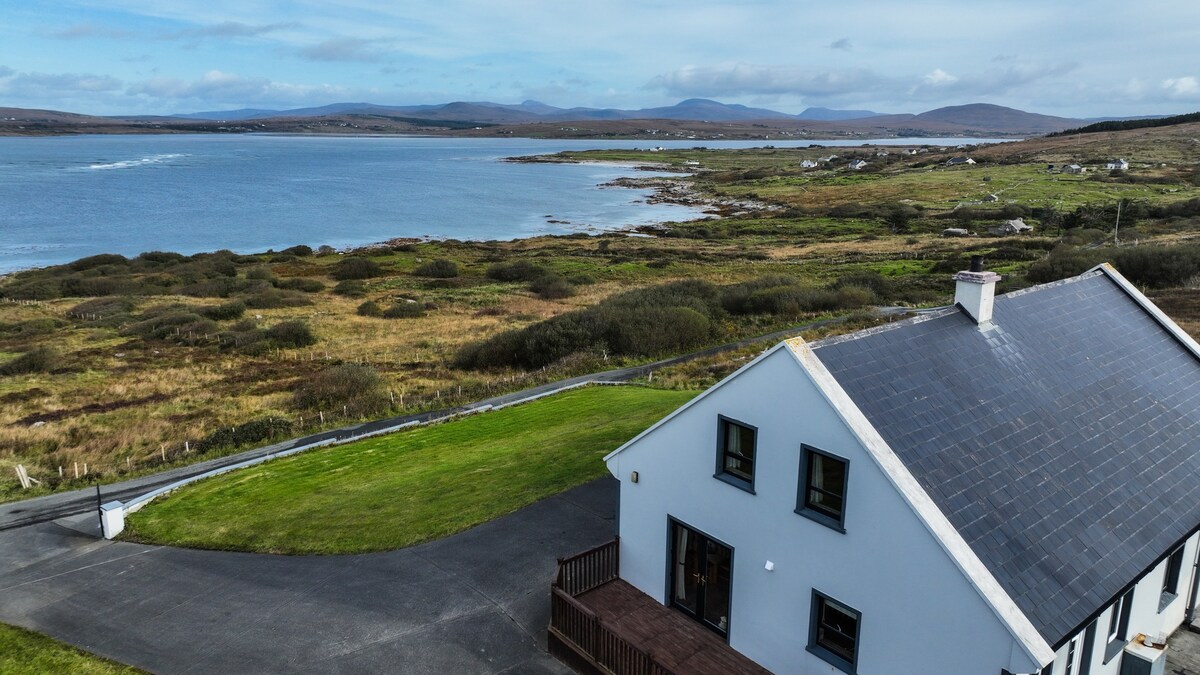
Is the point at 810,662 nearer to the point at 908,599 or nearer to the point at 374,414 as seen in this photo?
the point at 908,599

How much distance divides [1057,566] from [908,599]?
6.46 ft

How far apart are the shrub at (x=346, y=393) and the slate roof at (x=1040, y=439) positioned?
2646 centimetres

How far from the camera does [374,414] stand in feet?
109

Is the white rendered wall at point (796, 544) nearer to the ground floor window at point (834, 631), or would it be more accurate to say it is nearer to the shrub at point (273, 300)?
the ground floor window at point (834, 631)

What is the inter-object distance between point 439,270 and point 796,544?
7439cm

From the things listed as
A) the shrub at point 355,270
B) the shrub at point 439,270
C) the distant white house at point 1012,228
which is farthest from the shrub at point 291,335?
the distant white house at point 1012,228

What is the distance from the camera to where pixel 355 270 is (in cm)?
8200

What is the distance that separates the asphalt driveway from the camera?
13930mm

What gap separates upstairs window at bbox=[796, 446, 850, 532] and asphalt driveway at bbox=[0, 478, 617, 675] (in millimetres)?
5614

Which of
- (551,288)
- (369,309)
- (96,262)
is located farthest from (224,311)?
(96,262)

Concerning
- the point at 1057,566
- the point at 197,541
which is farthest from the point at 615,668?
the point at 197,541

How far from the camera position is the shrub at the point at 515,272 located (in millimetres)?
76812

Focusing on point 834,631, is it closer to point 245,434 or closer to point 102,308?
point 245,434

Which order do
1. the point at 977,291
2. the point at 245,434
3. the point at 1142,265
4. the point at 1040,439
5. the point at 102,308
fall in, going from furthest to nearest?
the point at 102,308, the point at 1142,265, the point at 245,434, the point at 977,291, the point at 1040,439
